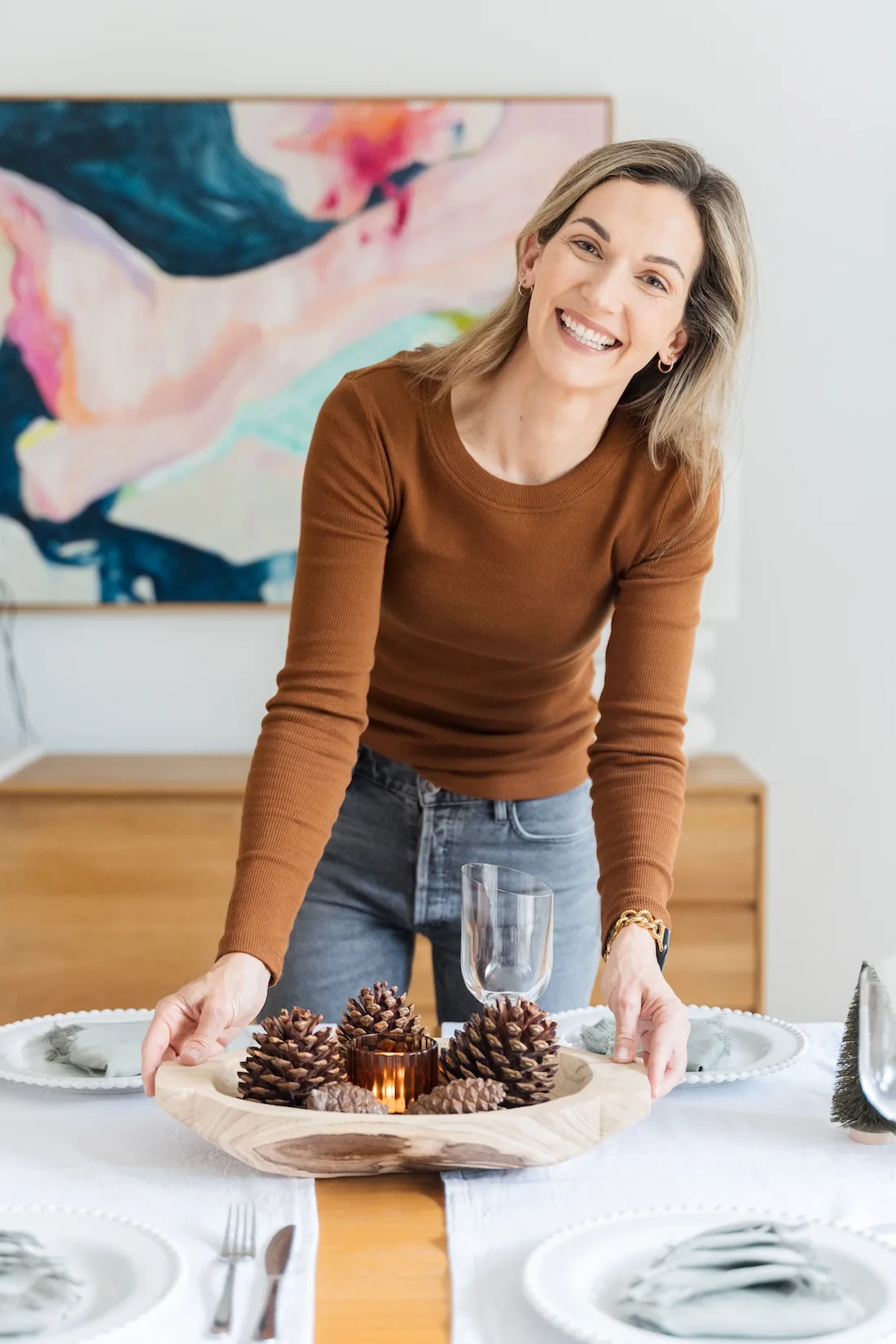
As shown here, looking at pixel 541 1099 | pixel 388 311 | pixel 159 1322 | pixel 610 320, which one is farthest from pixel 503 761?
pixel 388 311

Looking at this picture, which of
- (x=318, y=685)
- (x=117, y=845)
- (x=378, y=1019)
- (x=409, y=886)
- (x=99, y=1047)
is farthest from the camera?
(x=117, y=845)

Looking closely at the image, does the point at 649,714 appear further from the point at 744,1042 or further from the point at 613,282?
the point at 613,282

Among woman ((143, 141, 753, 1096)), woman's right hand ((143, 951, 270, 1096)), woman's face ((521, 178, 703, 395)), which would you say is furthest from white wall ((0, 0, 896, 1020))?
woman's right hand ((143, 951, 270, 1096))

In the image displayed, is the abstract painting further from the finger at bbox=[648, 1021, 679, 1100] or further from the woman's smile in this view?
the finger at bbox=[648, 1021, 679, 1100]

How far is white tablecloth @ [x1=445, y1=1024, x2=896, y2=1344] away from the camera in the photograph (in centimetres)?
84

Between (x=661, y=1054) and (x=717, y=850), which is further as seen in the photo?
(x=717, y=850)

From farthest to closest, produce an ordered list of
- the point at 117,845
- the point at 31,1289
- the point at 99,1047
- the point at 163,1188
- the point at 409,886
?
the point at 117,845, the point at 409,886, the point at 99,1047, the point at 163,1188, the point at 31,1289

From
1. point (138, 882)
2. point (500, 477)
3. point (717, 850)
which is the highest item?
point (500, 477)

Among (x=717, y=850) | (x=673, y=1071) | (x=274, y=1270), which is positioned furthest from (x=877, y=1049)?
(x=717, y=850)

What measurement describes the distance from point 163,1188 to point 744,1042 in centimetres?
57

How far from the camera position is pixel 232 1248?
88 cm

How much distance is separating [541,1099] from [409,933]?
0.70 metres

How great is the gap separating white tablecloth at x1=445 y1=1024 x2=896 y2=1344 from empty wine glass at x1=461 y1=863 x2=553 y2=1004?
0.47 feet

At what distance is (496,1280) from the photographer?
852mm
